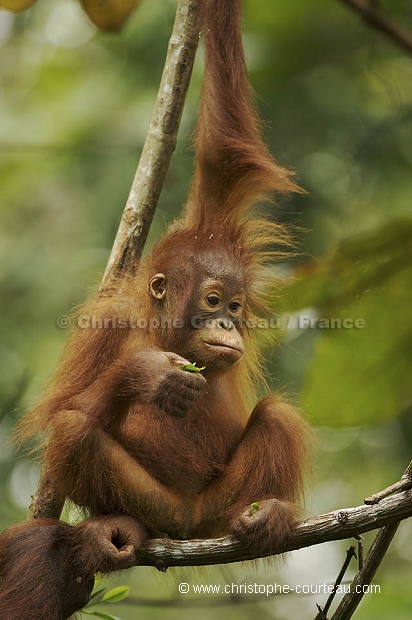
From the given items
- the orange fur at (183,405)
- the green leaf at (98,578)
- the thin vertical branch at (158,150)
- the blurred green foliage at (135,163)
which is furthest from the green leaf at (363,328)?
the green leaf at (98,578)

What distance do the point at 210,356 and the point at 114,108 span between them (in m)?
3.70

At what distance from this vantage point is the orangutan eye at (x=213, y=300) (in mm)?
4301

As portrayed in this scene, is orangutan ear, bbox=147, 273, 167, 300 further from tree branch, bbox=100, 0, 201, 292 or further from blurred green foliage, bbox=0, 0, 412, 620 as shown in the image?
blurred green foliage, bbox=0, 0, 412, 620

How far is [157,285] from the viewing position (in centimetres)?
441

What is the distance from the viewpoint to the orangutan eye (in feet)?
14.1

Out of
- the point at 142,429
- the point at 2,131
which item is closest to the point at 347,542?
the point at 142,429

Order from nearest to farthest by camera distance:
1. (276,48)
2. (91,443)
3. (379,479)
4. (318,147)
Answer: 1. (91,443)
2. (276,48)
3. (318,147)
4. (379,479)

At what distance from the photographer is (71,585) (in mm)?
3736

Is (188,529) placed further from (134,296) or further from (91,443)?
(134,296)

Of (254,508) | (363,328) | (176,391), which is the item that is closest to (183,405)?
(176,391)

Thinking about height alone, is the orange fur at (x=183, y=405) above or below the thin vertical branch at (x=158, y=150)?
below

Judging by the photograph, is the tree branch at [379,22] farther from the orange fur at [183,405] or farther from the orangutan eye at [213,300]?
the orangutan eye at [213,300]

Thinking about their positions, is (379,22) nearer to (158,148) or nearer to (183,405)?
(183,405)

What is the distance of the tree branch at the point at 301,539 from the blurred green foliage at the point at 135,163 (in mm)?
779
